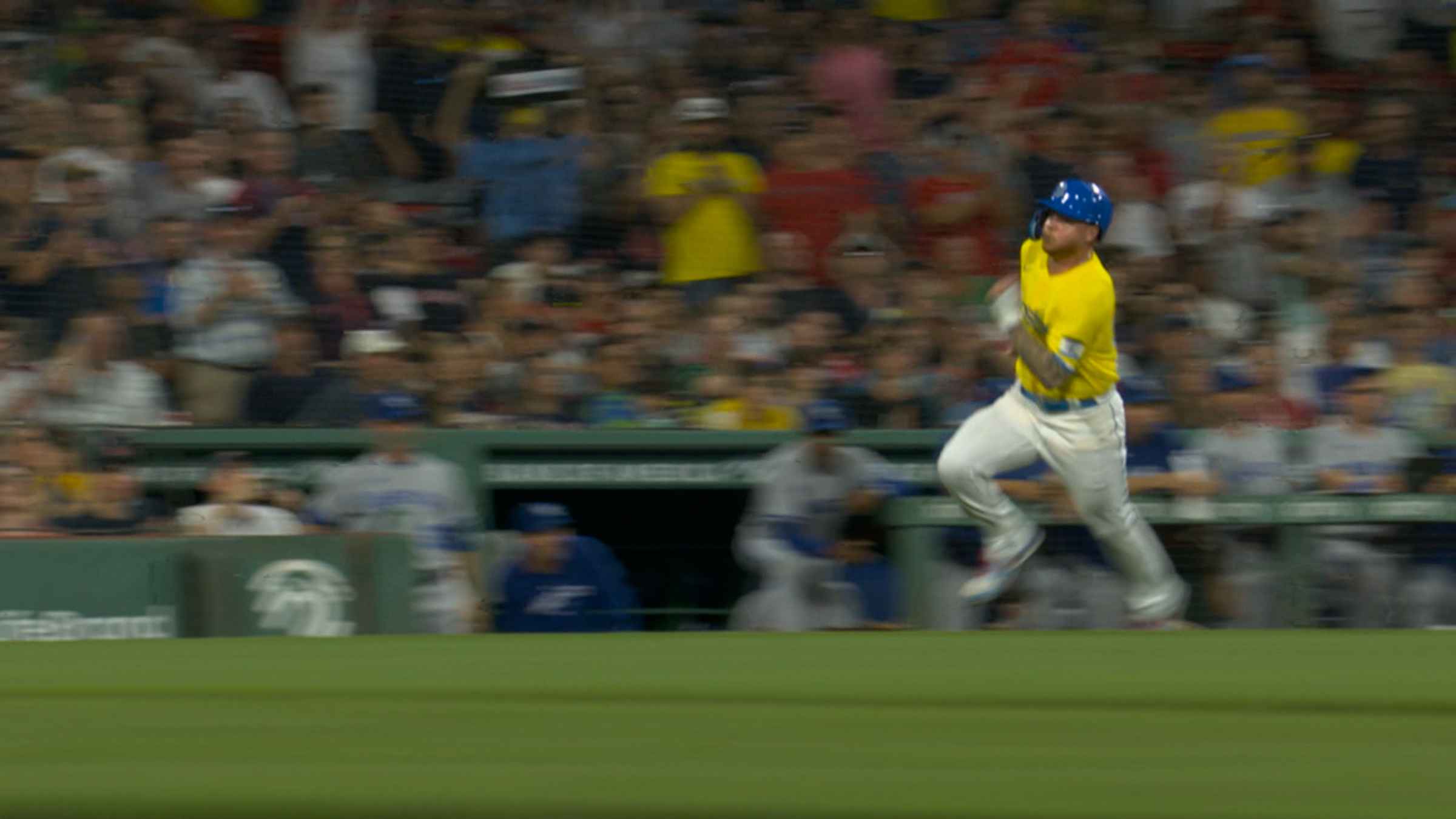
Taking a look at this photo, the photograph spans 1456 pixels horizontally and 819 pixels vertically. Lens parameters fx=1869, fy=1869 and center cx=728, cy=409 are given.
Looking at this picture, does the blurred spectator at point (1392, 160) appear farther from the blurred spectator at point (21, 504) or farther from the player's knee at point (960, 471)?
the blurred spectator at point (21, 504)

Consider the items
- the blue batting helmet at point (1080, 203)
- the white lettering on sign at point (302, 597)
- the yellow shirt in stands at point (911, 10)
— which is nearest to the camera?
the blue batting helmet at point (1080, 203)

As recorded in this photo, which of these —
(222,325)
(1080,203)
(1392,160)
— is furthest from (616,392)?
(1392,160)

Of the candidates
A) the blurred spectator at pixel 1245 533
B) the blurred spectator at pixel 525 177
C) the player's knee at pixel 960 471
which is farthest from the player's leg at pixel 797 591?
the blurred spectator at pixel 525 177

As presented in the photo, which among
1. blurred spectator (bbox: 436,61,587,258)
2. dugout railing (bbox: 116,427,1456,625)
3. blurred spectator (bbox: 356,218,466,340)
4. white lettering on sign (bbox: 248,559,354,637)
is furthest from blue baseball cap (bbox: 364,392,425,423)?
blurred spectator (bbox: 436,61,587,258)

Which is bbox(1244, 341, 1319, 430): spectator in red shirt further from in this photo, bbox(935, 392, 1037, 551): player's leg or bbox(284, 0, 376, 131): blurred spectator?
bbox(284, 0, 376, 131): blurred spectator

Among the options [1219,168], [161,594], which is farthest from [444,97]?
[1219,168]

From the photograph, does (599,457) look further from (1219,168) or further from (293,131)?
(1219,168)

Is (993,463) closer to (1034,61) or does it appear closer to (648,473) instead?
(648,473)
